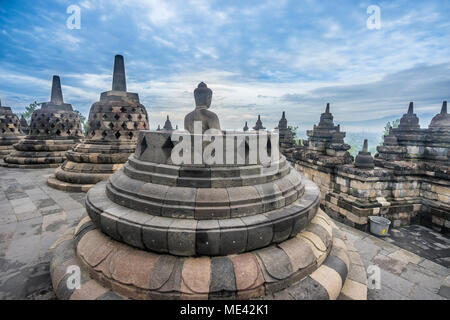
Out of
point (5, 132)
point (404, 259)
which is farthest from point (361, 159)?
point (5, 132)

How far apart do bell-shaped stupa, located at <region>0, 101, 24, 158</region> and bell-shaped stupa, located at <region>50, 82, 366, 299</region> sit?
47.0ft

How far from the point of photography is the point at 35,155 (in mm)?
10461

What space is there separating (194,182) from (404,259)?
4.92 m

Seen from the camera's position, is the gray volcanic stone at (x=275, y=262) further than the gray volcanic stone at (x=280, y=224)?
No

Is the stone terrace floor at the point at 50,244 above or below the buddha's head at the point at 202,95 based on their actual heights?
below

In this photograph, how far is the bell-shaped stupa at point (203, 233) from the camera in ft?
8.20

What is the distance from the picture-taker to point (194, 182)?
3096 millimetres

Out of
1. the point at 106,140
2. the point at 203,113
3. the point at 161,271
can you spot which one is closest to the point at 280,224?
the point at 161,271

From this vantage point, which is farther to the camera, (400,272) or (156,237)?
(400,272)

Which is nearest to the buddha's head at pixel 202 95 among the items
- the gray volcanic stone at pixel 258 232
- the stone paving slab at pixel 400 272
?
the gray volcanic stone at pixel 258 232

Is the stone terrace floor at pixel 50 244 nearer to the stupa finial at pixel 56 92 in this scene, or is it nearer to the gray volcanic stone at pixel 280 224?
the gray volcanic stone at pixel 280 224

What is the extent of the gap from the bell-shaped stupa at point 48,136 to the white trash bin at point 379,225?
1430cm

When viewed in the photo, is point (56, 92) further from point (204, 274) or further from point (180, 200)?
point (204, 274)

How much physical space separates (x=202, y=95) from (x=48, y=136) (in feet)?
36.8
